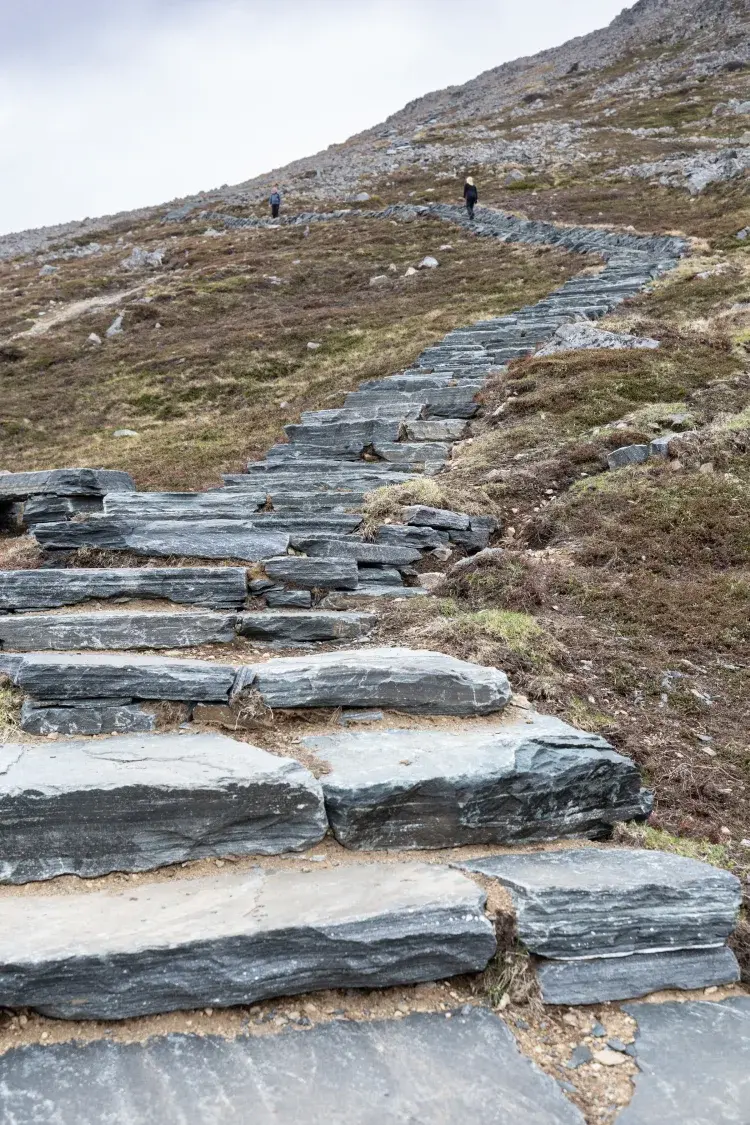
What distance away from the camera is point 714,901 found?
461 cm

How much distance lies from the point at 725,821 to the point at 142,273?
46.0 metres

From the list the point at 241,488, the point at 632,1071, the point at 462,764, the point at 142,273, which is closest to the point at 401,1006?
the point at 632,1071

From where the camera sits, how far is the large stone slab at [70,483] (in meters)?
10.7

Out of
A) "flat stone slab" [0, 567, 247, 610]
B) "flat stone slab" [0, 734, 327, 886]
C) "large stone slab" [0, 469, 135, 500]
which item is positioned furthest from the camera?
"large stone slab" [0, 469, 135, 500]

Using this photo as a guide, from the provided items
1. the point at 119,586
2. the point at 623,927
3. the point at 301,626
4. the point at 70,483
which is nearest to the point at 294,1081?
the point at 623,927

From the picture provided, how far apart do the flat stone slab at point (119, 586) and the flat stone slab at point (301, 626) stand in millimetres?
601

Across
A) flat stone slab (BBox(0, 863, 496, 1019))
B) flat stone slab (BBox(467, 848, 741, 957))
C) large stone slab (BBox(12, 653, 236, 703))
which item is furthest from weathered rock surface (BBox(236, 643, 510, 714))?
flat stone slab (BBox(0, 863, 496, 1019))

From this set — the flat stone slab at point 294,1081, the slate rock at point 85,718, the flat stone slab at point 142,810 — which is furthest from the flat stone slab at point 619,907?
the slate rock at point 85,718

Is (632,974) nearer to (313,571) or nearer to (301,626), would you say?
(301,626)

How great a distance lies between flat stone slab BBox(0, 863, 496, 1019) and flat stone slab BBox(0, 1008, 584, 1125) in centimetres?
22

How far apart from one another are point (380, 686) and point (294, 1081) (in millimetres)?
2887

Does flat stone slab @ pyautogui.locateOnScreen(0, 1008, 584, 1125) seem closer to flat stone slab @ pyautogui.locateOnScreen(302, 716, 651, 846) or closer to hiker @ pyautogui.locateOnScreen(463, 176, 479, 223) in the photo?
flat stone slab @ pyautogui.locateOnScreen(302, 716, 651, 846)

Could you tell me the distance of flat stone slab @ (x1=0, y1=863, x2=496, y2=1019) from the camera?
385 cm

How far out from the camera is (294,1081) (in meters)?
3.56
